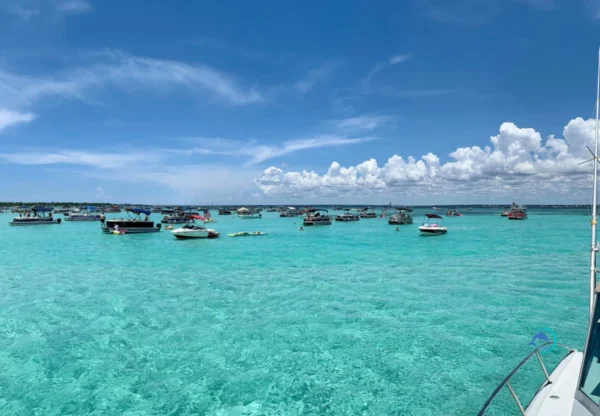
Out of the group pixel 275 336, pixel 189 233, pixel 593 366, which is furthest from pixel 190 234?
pixel 593 366

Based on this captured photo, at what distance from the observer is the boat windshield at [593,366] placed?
5461 millimetres

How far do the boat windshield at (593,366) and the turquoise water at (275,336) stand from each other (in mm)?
5471

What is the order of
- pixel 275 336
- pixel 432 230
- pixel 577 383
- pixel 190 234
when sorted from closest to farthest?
pixel 577 383
pixel 275 336
pixel 190 234
pixel 432 230

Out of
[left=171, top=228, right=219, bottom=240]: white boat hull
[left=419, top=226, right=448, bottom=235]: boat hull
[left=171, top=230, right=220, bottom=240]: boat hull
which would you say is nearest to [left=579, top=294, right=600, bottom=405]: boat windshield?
[left=171, top=228, right=219, bottom=240]: white boat hull

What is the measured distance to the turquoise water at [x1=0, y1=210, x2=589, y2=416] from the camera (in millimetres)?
10984

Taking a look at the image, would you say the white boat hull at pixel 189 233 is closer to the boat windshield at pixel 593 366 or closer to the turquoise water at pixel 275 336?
the turquoise water at pixel 275 336

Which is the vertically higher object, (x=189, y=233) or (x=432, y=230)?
(x=189, y=233)

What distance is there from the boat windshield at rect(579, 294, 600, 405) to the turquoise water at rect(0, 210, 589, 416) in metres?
5.47

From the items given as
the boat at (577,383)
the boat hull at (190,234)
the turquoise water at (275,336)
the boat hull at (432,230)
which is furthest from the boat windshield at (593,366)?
the boat hull at (432,230)

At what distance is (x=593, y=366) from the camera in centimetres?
556

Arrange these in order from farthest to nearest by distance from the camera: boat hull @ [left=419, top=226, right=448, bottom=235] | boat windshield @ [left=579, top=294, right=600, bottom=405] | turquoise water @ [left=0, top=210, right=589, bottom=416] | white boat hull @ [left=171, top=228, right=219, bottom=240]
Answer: boat hull @ [left=419, top=226, right=448, bottom=235] → white boat hull @ [left=171, top=228, right=219, bottom=240] → turquoise water @ [left=0, top=210, right=589, bottom=416] → boat windshield @ [left=579, top=294, right=600, bottom=405]

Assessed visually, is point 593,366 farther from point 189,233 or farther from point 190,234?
point 190,234

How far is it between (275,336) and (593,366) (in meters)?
12.4

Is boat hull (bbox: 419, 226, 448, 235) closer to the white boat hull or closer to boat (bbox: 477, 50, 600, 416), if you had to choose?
the white boat hull
